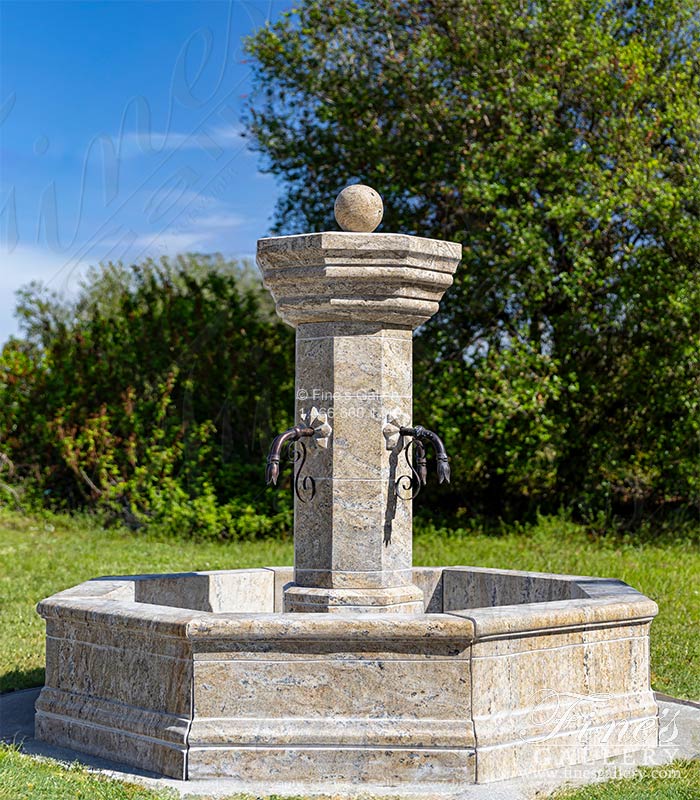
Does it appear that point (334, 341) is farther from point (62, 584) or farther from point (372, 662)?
point (62, 584)

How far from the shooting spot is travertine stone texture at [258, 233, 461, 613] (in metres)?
5.98

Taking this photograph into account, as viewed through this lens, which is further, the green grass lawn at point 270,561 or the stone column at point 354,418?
the green grass lawn at point 270,561

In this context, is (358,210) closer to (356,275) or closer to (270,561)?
(356,275)

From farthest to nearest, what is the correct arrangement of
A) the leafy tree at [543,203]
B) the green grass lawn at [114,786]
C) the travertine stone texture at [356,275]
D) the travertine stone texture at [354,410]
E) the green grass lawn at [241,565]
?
the leafy tree at [543,203] → the travertine stone texture at [354,410] → the travertine stone texture at [356,275] → the green grass lawn at [241,565] → the green grass lawn at [114,786]

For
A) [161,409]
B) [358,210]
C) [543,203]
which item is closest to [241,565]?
[161,409]

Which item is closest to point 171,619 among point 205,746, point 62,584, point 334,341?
point 205,746

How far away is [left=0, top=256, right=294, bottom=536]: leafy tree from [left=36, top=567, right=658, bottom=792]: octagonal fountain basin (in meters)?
9.61

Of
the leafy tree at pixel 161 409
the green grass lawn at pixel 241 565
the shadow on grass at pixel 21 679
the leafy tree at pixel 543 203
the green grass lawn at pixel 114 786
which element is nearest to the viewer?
the green grass lawn at pixel 114 786

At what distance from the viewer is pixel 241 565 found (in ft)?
40.4

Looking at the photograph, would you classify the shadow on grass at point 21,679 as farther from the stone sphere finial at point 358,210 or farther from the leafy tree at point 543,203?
the leafy tree at point 543,203

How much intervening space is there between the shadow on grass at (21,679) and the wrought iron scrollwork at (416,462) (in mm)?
3155

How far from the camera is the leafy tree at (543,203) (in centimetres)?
1352

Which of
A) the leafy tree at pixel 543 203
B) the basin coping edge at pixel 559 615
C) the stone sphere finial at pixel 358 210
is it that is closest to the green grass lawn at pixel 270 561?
the leafy tree at pixel 543 203

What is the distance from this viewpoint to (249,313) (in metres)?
16.2
